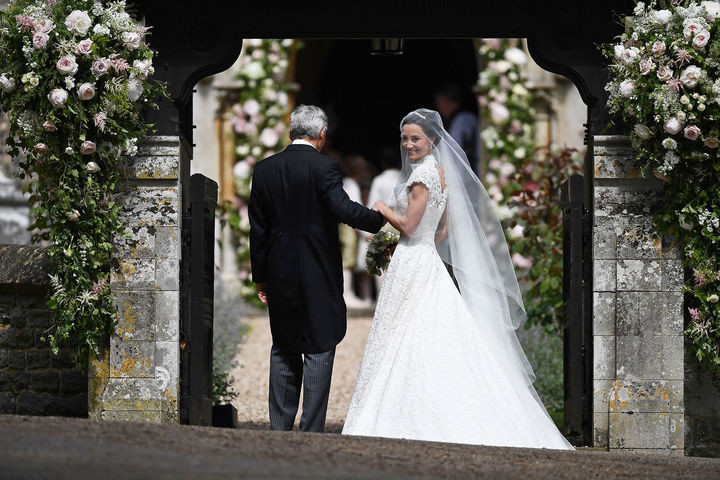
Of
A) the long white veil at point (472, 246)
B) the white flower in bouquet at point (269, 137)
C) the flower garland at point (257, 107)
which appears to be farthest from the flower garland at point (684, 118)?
the flower garland at point (257, 107)

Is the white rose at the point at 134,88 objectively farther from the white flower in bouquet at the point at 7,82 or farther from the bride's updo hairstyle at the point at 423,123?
the bride's updo hairstyle at the point at 423,123

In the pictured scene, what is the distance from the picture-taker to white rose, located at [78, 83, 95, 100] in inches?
264

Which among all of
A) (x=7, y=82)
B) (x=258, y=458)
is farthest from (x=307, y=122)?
(x=258, y=458)

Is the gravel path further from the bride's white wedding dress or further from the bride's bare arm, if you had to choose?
the bride's bare arm

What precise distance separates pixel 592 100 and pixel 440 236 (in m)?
1.16

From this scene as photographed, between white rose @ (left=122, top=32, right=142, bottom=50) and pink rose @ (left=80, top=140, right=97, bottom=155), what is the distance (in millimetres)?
540

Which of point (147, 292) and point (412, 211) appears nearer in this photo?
point (412, 211)

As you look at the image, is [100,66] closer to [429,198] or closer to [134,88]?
[134,88]

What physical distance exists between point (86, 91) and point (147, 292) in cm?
116

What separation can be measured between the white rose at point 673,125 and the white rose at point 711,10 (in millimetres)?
562

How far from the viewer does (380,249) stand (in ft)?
23.6

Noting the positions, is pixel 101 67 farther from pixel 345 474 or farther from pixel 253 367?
pixel 253 367

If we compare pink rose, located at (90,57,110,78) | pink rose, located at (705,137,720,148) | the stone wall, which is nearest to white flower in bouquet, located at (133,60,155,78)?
pink rose, located at (90,57,110,78)

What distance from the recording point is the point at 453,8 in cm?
714
